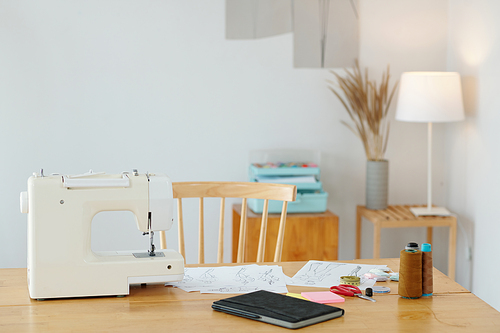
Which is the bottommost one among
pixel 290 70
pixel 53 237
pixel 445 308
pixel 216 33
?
pixel 445 308

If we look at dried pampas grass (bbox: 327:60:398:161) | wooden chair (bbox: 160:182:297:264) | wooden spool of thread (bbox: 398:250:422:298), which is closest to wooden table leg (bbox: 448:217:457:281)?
dried pampas grass (bbox: 327:60:398:161)

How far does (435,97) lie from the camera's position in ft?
8.87

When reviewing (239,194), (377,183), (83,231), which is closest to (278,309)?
(83,231)

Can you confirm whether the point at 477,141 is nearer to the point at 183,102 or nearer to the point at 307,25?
the point at 307,25

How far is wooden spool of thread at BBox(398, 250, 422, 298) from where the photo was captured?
1.31m

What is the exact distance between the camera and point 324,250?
2770 mm

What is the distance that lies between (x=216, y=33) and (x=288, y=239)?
46.8 inches

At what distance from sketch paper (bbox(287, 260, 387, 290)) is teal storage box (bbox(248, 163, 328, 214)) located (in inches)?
45.8

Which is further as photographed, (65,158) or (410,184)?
(410,184)

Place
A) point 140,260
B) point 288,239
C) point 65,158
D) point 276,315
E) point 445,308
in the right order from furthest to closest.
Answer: point 65,158
point 288,239
point 140,260
point 445,308
point 276,315

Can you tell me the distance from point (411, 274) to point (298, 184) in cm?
151

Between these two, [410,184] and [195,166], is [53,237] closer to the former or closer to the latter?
[195,166]

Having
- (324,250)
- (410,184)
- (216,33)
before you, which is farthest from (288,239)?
(216,33)

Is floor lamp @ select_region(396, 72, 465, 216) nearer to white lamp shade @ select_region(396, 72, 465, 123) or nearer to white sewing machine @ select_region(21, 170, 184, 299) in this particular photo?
white lamp shade @ select_region(396, 72, 465, 123)
